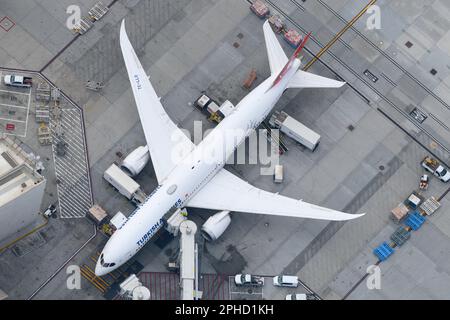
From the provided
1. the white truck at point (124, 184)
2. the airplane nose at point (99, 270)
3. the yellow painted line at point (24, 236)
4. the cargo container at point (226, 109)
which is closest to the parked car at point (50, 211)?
the yellow painted line at point (24, 236)

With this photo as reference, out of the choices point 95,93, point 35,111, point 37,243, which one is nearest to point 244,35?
point 95,93

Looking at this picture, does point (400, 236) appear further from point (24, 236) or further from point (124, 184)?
point (24, 236)

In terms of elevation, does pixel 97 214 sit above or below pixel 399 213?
below

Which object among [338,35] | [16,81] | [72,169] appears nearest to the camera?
[72,169]

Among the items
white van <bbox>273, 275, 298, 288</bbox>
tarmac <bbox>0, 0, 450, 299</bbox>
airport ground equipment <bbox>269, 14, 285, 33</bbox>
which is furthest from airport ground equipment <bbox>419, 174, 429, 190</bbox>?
airport ground equipment <bbox>269, 14, 285, 33</bbox>

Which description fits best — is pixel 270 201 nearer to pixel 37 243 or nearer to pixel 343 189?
pixel 343 189

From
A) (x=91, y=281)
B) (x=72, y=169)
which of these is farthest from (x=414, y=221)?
(x=72, y=169)
